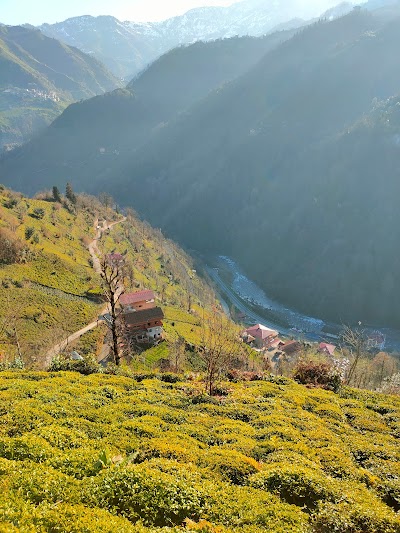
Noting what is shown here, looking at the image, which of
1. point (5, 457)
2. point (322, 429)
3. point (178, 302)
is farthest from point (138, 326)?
point (5, 457)

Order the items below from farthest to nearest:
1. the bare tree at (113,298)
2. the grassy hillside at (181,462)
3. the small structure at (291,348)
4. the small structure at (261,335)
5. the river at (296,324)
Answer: the river at (296,324) → the small structure at (261,335) → the small structure at (291,348) → the bare tree at (113,298) → the grassy hillside at (181,462)

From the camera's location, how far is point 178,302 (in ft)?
421

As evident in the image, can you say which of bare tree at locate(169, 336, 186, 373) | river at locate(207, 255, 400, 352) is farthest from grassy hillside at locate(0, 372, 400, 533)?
river at locate(207, 255, 400, 352)

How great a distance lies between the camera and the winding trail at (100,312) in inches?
2429

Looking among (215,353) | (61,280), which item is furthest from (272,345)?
(215,353)

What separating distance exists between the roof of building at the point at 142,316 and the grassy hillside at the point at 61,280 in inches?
302

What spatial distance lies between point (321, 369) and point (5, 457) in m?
32.9

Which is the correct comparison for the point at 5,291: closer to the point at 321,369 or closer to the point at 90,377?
the point at 90,377

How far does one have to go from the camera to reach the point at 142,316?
84438 mm

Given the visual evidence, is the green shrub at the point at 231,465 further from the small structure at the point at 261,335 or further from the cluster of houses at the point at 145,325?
the small structure at the point at 261,335

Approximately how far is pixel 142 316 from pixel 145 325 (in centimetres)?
225

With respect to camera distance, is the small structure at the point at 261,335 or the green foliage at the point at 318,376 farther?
the small structure at the point at 261,335

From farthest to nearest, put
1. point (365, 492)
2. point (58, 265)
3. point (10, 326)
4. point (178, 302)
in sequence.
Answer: point (178, 302) → point (58, 265) → point (10, 326) → point (365, 492)

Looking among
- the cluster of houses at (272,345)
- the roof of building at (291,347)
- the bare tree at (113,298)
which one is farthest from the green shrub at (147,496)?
the roof of building at (291,347)
